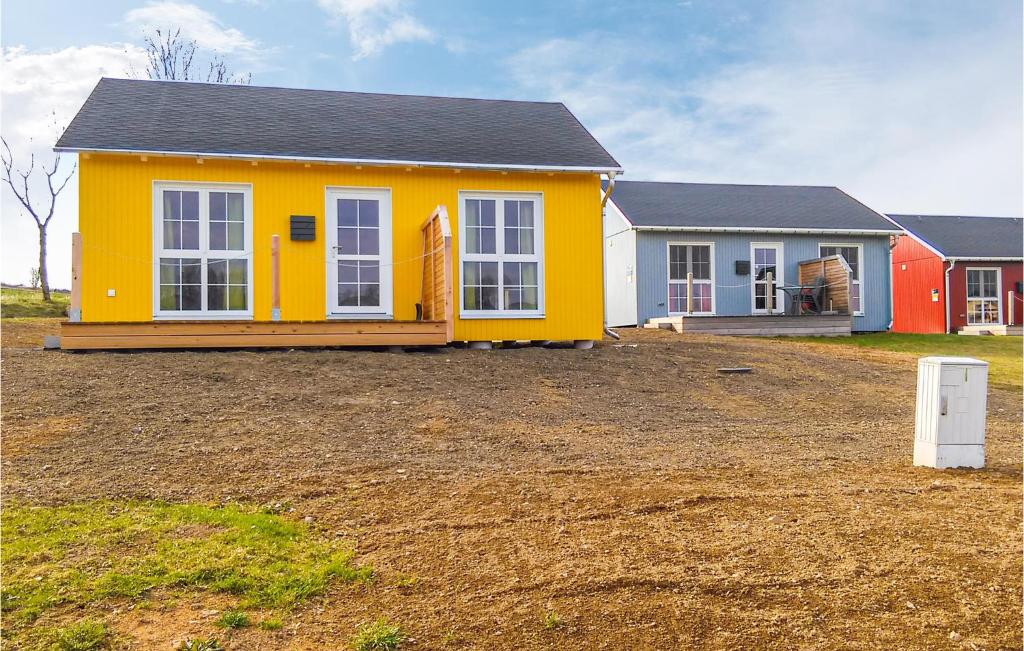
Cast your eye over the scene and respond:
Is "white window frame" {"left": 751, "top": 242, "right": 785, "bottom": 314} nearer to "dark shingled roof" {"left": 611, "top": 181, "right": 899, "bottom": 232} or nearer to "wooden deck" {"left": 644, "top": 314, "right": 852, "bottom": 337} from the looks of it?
"dark shingled roof" {"left": 611, "top": 181, "right": 899, "bottom": 232}

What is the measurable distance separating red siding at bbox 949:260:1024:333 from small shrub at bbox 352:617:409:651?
2467 cm

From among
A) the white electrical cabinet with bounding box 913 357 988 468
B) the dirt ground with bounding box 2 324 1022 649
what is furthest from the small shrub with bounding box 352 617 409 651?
the white electrical cabinet with bounding box 913 357 988 468

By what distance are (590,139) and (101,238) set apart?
7747mm

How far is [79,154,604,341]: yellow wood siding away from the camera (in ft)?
32.7

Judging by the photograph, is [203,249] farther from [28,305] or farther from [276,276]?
[28,305]

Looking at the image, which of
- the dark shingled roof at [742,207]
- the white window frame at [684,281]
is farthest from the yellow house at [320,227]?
the dark shingled roof at [742,207]

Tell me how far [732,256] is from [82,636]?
18.7m

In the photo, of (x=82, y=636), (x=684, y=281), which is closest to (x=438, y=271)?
(x=82, y=636)

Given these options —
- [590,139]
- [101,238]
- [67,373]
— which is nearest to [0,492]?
[67,373]

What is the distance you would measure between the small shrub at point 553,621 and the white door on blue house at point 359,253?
8.15 m

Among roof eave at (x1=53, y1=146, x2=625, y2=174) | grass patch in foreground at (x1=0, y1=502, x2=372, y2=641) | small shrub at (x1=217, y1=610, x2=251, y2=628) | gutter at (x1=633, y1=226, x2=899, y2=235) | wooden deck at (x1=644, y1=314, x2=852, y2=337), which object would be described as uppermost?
gutter at (x1=633, y1=226, x2=899, y2=235)

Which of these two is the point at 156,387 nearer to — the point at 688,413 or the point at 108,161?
the point at 108,161

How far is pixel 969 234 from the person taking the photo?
2462cm

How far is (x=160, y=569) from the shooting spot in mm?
3342
